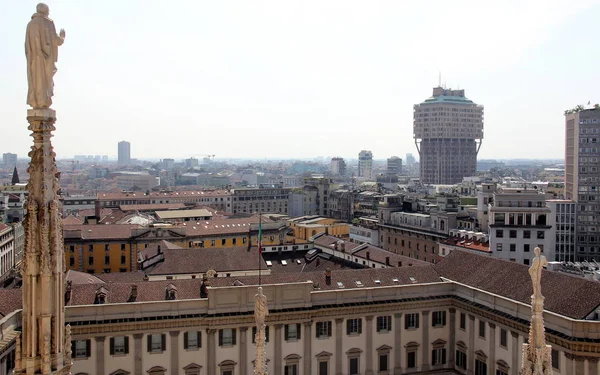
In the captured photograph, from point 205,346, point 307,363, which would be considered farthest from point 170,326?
point 307,363

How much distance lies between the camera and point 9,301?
1688 inches

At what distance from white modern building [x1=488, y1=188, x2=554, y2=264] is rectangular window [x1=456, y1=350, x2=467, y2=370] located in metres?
31.9

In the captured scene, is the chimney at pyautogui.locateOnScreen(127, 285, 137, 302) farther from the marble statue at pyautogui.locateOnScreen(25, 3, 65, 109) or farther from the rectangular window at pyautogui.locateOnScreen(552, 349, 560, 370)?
the marble statue at pyautogui.locateOnScreen(25, 3, 65, 109)

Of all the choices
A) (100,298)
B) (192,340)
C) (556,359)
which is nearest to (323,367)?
(192,340)

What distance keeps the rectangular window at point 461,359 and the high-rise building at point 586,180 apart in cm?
6768

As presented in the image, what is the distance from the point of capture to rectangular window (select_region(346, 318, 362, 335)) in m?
48.5

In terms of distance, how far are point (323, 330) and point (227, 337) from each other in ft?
23.0

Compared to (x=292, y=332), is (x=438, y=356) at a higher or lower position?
lower

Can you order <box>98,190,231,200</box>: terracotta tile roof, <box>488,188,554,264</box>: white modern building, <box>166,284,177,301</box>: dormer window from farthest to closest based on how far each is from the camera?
<box>98,190,231,200</box>: terracotta tile roof < <box>488,188,554,264</box>: white modern building < <box>166,284,177,301</box>: dormer window

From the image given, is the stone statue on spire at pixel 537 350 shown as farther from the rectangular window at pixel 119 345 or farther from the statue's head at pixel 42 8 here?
the rectangular window at pixel 119 345

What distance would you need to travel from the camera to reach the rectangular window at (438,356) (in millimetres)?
51094

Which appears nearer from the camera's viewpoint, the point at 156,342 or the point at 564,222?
the point at 156,342

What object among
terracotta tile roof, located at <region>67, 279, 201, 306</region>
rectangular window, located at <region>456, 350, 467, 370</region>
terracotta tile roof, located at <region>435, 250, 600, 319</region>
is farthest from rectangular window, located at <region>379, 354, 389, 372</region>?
terracotta tile roof, located at <region>67, 279, 201, 306</region>

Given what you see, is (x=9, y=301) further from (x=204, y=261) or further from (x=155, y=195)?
(x=155, y=195)
